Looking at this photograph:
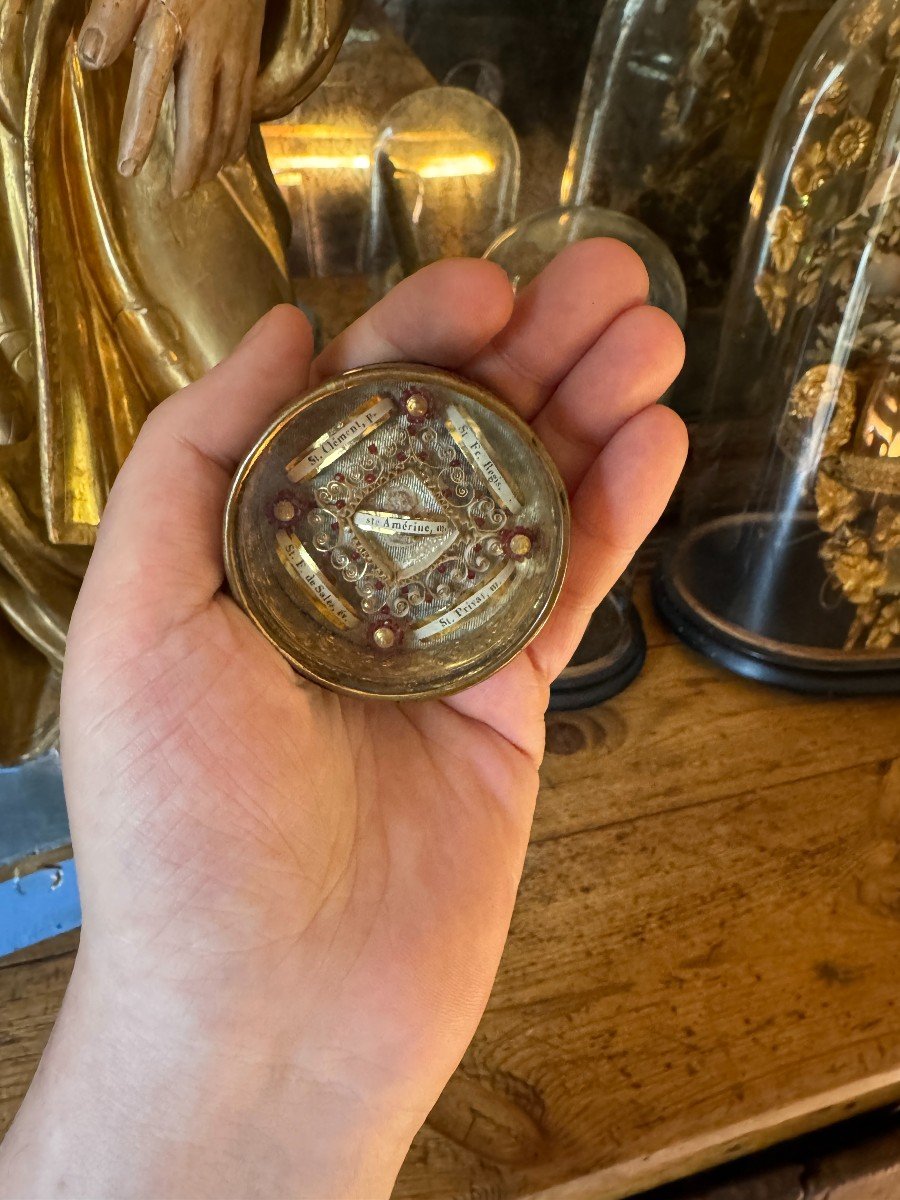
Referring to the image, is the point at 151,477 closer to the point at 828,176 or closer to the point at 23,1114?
the point at 23,1114

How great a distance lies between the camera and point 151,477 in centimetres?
62

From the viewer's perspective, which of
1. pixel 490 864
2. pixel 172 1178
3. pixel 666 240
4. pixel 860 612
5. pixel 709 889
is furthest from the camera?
pixel 666 240

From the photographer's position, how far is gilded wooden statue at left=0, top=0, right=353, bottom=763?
686 millimetres

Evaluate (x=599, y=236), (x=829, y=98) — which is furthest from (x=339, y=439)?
(x=829, y=98)

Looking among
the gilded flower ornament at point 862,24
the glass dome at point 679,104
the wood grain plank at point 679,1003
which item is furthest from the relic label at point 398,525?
the glass dome at point 679,104

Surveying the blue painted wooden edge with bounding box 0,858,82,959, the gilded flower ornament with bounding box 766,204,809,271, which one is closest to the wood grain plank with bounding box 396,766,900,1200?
the blue painted wooden edge with bounding box 0,858,82,959

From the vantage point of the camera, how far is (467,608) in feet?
2.27

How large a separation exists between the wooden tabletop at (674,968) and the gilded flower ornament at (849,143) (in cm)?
57

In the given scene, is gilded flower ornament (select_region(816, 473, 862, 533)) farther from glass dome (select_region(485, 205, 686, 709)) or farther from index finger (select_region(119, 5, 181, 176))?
index finger (select_region(119, 5, 181, 176))

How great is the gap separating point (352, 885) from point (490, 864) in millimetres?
101

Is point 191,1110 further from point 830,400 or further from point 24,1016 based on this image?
point 830,400

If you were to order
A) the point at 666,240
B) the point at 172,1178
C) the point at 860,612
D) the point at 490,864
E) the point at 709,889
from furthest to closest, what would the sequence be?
1. the point at 666,240
2. the point at 860,612
3. the point at 709,889
4. the point at 490,864
5. the point at 172,1178

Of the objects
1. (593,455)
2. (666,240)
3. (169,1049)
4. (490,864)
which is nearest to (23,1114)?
(169,1049)

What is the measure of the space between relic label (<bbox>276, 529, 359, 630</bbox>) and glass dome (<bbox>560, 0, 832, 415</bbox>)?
0.79 meters
